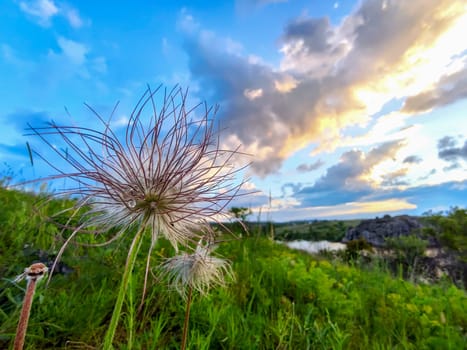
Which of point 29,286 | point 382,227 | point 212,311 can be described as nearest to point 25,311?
point 29,286

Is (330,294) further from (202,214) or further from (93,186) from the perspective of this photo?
(93,186)

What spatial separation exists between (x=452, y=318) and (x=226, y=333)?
3.54m

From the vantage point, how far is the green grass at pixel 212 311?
2.64 meters

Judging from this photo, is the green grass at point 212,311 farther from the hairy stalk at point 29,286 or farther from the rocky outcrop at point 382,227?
the rocky outcrop at point 382,227

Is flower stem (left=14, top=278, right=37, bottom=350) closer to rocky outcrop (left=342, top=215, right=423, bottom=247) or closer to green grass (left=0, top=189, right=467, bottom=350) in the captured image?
green grass (left=0, top=189, right=467, bottom=350)

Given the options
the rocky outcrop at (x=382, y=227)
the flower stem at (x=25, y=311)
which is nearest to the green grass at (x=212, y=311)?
the flower stem at (x=25, y=311)

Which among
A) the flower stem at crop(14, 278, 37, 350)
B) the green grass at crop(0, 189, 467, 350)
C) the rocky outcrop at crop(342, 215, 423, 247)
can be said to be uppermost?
the rocky outcrop at crop(342, 215, 423, 247)

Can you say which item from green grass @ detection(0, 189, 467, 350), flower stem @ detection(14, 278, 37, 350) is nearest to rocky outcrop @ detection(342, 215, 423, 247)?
green grass @ detection(0, 189, 467, 350)

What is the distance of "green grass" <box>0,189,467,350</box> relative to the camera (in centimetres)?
264

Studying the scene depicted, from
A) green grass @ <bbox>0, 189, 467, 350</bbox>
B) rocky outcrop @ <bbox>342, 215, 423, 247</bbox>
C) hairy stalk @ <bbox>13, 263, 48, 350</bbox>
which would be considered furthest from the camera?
rocky outcrop @ <bbox>342, 215, 423, 247</bbox>

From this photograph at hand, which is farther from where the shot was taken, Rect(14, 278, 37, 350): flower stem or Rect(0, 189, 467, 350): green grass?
Rect(0, 189, 467, 350): green grass

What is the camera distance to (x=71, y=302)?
285 centimetres

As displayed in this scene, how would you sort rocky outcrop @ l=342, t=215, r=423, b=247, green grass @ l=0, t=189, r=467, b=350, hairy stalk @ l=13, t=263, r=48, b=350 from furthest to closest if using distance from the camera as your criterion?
rocky outcrop @ l=342, t=215, r=423, b=247, green grass @ l=0, t=189, r=467, b=350, hairy stalk @ l=13, t=263, r=48, b=350

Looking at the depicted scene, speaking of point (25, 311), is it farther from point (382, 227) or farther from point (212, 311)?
point (382, 227)
